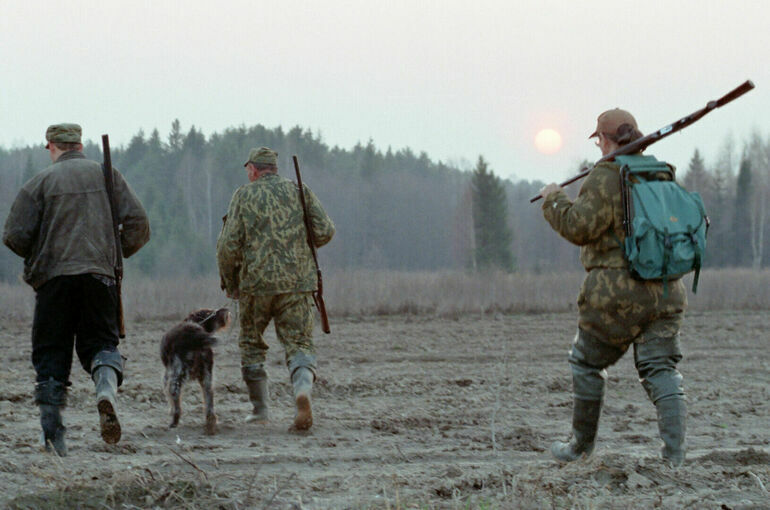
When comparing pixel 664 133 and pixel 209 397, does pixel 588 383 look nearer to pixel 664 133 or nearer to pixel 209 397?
pixel 664 133

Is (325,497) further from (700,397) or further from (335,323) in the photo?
(335,323)

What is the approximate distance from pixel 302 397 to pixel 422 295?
12776 millimetres

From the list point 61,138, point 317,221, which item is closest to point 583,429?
point 317,221

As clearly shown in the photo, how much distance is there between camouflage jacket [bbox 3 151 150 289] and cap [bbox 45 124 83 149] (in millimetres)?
154

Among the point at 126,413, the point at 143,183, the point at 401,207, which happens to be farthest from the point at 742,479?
the point at 401,207

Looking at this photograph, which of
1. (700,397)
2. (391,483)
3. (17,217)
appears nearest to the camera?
(391,483)

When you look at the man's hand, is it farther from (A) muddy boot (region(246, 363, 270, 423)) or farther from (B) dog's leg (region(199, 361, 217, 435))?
(B) dog's leg (region(199, 361, 217, 435))

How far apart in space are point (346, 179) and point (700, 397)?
5503 cm

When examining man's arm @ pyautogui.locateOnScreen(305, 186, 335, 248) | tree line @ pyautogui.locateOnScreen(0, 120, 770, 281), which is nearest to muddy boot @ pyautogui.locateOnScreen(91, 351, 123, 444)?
man's arm @ pyautogui.locateOnScreen(305, 186, 335, 248)

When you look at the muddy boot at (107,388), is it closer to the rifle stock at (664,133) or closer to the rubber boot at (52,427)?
the rubber boot at (52,427)

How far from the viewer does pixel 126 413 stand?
23.6 ft

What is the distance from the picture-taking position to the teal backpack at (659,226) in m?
4.47

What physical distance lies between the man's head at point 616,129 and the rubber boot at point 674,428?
57.7 inches

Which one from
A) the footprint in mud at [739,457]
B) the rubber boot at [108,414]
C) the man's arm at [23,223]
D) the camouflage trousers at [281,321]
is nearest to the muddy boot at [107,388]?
the rubber boot at [108,414]
